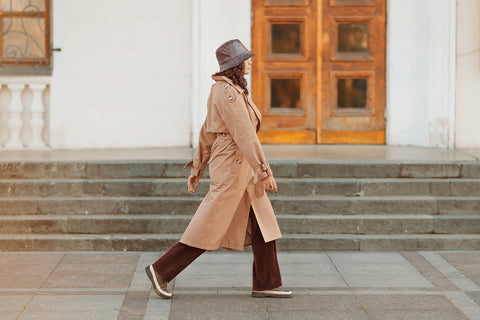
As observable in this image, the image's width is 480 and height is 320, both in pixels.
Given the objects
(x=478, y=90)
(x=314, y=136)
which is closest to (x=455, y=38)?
(x=478, y=90)

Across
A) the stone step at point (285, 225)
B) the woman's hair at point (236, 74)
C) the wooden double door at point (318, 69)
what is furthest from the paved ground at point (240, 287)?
the wooden double door at point (318, 69)

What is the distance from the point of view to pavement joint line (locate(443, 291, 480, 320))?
17.9 feet

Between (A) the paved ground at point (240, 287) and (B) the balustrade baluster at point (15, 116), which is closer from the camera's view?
(A) the paved ground at point (240, 287)

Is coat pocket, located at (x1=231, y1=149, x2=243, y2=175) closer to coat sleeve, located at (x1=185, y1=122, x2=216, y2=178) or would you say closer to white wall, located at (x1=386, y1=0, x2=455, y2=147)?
coat sleeve, located at (x1=185, y1=122, x2=216, y2=178)

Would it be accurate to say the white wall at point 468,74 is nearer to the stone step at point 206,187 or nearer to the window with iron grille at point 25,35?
the stone step at point 206,187

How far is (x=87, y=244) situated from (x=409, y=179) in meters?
3.36

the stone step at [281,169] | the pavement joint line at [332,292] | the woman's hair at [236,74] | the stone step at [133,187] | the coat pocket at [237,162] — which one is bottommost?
the pavement joint line at [332,292]

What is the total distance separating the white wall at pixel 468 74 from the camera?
1075 cm

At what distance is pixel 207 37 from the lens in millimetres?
10734

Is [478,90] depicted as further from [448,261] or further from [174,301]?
[174,301]

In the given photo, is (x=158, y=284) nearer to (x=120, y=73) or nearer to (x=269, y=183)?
(x=269, y=183)

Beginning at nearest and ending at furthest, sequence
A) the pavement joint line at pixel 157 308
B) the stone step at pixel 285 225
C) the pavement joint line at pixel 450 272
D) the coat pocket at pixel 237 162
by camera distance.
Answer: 1. the pavement joint line at pixel 157 308
2. the coat pocket at pixel 237 162
3. the pavement joint line at pixel 450 272
4. the stone step at pixel 285 225

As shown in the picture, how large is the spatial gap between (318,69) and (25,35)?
13.5 feet

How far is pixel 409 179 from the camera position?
8289mm
